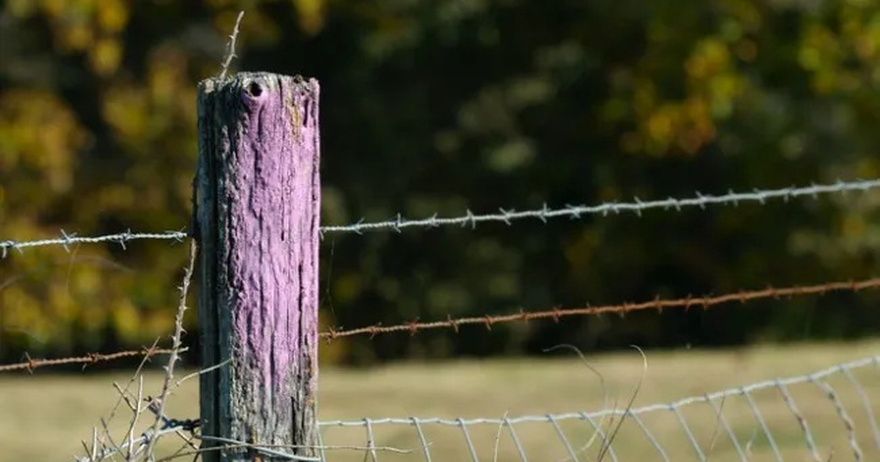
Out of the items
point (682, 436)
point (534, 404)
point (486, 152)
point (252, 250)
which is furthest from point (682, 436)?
point (486, 152)

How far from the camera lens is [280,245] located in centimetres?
297

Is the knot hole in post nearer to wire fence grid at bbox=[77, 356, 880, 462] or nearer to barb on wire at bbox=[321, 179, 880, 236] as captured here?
barb on wire at bbox=[321, 179, 880, 236]

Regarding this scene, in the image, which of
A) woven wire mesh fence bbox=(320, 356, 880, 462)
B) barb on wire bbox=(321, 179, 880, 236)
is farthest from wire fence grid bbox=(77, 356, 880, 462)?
barb on wire bbox=(321, 179, 880, 236)

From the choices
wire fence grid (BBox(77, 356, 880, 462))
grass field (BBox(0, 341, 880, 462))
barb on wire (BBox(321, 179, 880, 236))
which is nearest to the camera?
barb on wire (BBox(321, 179, 880, 236))

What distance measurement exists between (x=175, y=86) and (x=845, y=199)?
5.93 meters

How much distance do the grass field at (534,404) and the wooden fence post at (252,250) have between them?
2929 millimetres

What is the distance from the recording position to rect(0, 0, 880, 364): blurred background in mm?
14148

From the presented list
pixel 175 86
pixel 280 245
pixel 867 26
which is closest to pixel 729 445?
pixel 280 245

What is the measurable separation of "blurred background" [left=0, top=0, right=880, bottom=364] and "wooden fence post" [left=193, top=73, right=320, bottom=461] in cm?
1050

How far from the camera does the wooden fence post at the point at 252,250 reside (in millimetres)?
2922

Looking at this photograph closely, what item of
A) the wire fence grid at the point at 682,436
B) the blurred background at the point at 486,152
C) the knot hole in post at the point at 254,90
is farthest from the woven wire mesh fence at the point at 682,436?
the blurred background at the point at 486,152

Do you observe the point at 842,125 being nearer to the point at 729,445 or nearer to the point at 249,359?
the point at 729,445

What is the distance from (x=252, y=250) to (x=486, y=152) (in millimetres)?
12584

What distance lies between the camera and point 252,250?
9.64ft
